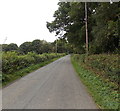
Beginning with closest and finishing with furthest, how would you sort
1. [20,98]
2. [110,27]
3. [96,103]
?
[96,103], [20,98], [110,27]

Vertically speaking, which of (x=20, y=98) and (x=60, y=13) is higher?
(x=60, y=13)

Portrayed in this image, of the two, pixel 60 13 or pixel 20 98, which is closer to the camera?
pixel 20 98

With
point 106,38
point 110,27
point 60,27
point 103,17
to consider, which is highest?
point 60,27

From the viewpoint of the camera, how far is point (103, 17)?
8.31 m

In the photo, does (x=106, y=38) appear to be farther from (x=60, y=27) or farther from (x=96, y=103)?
(x=60, y=27)

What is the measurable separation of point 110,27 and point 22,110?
7.00m

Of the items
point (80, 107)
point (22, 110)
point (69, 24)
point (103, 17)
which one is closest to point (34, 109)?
point (22, 110)

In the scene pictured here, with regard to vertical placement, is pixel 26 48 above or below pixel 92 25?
below

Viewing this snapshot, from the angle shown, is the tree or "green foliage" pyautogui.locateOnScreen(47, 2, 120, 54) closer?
"green foliage" pyautogui.locateOnScreen(47, 2, 120, 54)

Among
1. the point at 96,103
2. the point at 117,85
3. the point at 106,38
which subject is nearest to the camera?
the point at 96,103

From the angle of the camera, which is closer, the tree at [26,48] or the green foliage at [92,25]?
the green foliage at [92,25]

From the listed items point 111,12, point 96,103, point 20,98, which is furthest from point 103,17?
point 20,98

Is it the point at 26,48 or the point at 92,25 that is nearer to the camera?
the point at 92,25

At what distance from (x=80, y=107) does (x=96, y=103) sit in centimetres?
64
